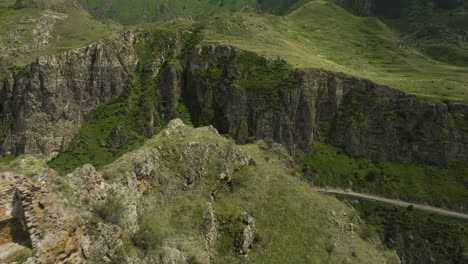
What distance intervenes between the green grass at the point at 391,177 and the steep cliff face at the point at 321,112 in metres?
5.09

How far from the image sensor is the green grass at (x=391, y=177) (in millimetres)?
103688

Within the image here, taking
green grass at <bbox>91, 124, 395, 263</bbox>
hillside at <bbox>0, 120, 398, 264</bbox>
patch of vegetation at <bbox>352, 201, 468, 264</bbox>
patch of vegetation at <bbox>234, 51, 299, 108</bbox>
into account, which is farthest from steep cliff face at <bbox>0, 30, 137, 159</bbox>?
patch of vegetation at <bbox>352, 201, 468, 264</bbox>

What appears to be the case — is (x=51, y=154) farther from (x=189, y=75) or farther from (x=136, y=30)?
(x=136, y=30)

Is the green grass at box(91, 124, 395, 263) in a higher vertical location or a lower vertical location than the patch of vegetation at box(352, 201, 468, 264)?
higher

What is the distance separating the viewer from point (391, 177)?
379 feet

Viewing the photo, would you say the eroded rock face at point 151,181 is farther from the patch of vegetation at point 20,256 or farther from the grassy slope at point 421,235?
the grassy slope at point 421,235

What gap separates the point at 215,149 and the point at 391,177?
99084 mm

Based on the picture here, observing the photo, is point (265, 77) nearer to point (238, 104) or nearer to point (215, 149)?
point (238, 104)

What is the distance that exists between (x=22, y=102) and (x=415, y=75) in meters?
215

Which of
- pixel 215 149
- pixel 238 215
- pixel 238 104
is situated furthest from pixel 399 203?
pixel 215 149

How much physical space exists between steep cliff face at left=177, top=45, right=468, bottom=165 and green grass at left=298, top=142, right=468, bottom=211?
5.09m

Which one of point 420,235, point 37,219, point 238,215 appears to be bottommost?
point 420,235

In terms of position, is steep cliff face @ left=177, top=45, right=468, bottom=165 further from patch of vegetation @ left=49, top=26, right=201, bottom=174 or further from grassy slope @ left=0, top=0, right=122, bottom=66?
grassy slope @ left=0, top=0, right=122, bottom=66

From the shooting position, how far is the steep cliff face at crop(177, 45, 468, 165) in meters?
119
